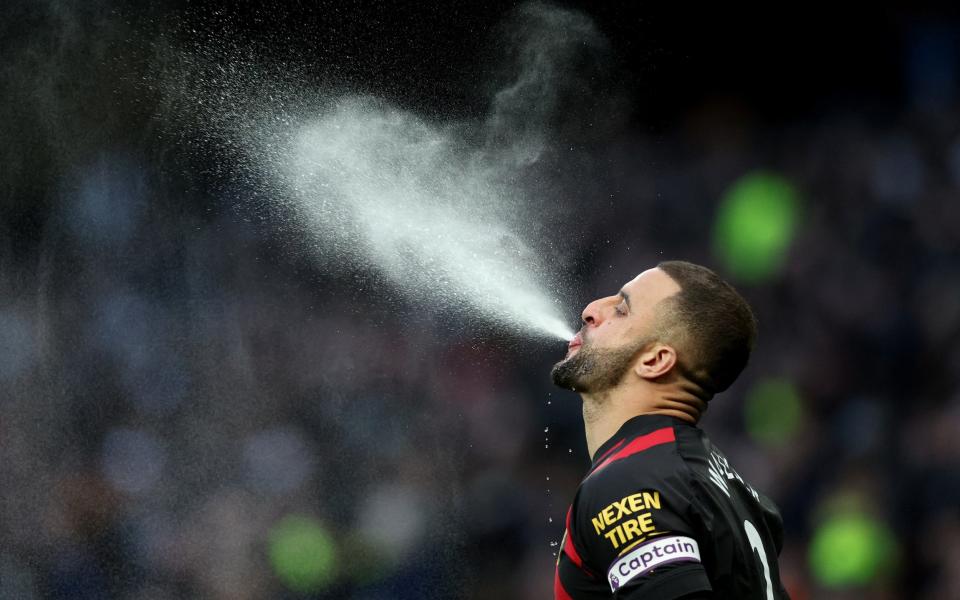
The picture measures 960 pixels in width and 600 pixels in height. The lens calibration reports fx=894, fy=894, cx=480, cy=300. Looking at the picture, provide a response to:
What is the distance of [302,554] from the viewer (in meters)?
4.48

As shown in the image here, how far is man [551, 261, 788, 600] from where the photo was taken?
1878 millimetres

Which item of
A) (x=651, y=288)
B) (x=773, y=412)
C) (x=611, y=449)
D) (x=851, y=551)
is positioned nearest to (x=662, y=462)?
(x=611, y=449)

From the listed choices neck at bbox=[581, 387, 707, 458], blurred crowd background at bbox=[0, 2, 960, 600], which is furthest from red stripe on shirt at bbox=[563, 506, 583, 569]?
blurred crowd background at bbox=[0, 2, 960, 600]

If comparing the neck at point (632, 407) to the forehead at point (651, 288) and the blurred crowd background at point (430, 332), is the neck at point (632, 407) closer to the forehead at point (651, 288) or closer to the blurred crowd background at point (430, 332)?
the forehead at point (651, 288)

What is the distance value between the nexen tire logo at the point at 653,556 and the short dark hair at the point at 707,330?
647 mm

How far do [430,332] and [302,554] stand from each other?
1341 millimetres

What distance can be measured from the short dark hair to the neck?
0.21 feet

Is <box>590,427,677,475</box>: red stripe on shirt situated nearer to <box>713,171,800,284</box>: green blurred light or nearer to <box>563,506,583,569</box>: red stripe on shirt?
<box>563,506,583,569</box>: red stripe on shirt

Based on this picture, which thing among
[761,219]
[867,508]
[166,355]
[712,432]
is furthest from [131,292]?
[867,508]

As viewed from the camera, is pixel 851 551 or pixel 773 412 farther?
pixel 773 412

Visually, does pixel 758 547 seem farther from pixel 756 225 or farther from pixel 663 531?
pixel 756 225

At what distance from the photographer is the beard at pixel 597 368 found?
2.43 meters

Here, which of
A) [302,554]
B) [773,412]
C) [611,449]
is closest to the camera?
[611,449]

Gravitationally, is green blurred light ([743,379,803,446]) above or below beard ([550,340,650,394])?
above
